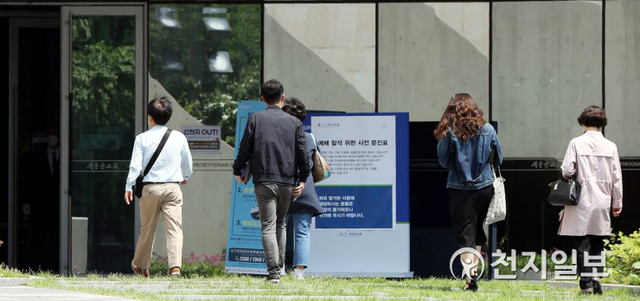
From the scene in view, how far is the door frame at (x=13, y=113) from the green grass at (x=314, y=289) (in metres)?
3.10

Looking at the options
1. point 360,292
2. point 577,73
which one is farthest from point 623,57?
point 360,292

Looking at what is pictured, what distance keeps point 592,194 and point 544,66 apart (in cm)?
271

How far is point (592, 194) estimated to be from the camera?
679 centimetres

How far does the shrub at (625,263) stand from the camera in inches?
291

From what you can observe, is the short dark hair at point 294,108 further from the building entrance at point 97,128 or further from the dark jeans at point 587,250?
the dark jeans at point 587,250

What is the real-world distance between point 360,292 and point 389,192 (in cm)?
186

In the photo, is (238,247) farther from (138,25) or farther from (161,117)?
(138,25)

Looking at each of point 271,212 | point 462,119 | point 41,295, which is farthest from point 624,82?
point 41,295

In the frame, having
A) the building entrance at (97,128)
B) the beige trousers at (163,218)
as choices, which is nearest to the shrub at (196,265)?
the building entrance at (97,128)

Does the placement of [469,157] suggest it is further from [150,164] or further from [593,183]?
[150,164]

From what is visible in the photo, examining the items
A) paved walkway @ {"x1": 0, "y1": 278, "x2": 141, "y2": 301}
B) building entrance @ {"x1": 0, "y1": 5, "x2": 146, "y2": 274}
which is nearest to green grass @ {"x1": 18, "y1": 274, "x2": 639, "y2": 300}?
paved walkway @ {"x1": 0, "y1": 278, "x2": 141, "y2": 301}

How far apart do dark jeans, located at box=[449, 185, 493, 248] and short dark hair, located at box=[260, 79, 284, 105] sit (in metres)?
1.72

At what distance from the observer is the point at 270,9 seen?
9.21 metres

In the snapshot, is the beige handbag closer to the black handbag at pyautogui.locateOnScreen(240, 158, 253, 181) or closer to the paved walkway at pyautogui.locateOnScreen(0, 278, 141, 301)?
the black handbag at pyautogui.locateOnScreen(240, 158, 253, 181)
